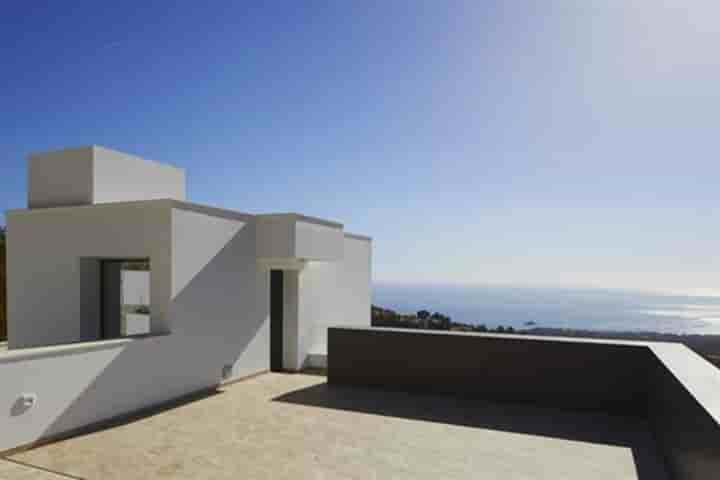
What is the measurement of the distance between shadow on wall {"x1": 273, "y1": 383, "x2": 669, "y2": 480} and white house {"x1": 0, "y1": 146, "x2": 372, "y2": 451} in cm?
187

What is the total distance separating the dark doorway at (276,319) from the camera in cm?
1002

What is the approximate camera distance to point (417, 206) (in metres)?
20.8

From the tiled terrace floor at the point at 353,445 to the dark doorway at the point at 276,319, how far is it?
257cm

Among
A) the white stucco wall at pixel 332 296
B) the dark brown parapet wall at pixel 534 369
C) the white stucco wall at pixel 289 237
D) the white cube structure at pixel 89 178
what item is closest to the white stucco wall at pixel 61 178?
the white cube structure at pixel 89 178

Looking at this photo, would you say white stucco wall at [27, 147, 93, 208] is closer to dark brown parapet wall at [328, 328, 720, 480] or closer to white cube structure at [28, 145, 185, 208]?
white cube structure at [28, 145, 185, 208]

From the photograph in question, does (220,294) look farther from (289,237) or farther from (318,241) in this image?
(318,241)

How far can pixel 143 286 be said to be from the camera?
320 inches

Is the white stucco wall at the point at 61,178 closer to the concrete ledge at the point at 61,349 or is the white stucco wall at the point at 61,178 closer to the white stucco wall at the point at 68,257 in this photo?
the white stucco wall at the point at 68,257

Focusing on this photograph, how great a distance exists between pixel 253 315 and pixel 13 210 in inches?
218

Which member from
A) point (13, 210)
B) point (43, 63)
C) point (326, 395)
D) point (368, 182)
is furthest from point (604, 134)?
point (13, 210)

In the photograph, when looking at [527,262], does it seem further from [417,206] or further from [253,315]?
[253,315]

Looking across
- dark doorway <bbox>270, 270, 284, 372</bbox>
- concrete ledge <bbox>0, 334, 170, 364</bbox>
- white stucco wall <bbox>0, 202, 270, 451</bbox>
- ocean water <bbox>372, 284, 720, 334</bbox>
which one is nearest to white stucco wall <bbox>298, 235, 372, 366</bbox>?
dark doorway <bbox>270, 270, 284, 372</bbox>

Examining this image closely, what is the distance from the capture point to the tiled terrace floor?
4559 mm

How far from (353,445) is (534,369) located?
352 cm
